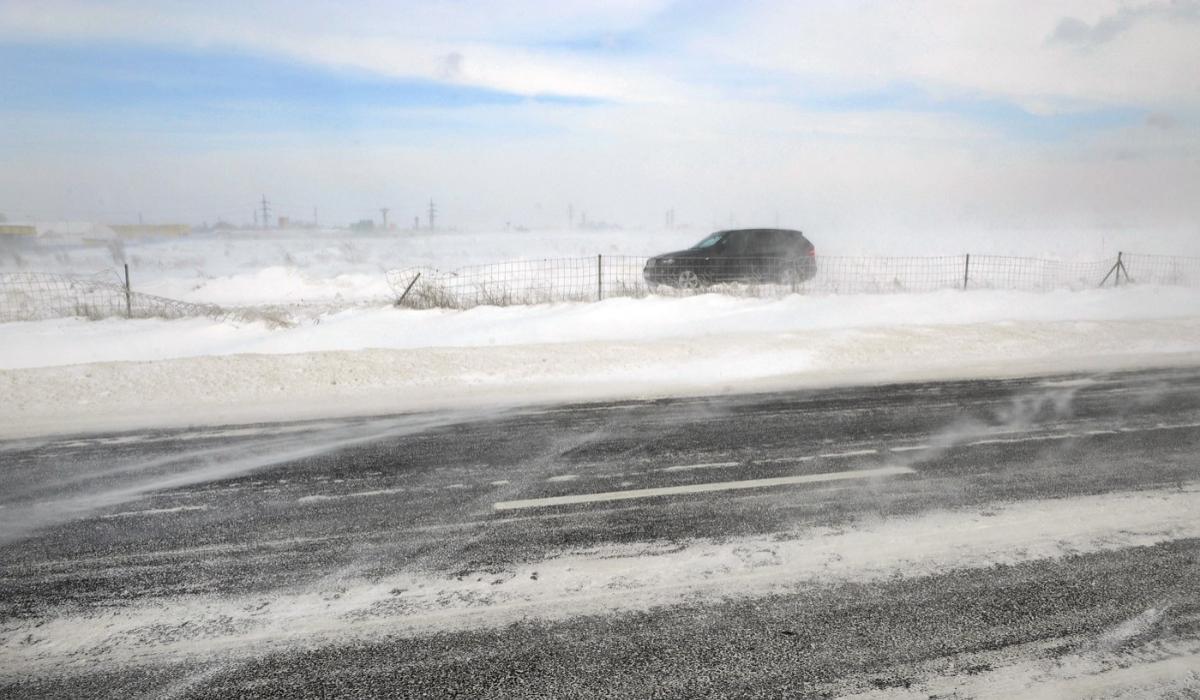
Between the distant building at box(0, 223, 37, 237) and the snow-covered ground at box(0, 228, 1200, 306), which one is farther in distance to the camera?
the distant building at box(0, 223, 37, 237)

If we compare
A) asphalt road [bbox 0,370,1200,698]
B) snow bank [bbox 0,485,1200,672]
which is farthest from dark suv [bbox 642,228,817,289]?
snow bank [bbox 0,485,1200,672]

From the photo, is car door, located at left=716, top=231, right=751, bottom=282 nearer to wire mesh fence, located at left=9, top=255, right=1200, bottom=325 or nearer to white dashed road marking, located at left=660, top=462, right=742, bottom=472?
wire mesh fence, located at left=9, top=255, right=1200, bottom=325

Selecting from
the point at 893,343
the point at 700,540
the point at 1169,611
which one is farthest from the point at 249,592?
the point at 893,343

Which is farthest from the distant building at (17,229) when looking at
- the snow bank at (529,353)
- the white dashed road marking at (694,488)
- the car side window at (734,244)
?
the white dashed road marking at (694,488)

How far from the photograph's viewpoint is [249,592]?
3.68 m

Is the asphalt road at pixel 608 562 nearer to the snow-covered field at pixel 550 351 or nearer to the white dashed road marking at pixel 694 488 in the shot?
the white dashed road marking at pixel 694 488

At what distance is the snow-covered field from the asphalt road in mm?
1717

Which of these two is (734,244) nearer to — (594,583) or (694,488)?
(694,488)

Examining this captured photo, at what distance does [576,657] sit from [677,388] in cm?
607

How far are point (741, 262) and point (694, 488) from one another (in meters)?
15.3

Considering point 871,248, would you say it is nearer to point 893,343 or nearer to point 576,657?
point 893,343

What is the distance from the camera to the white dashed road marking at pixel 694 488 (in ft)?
16.0

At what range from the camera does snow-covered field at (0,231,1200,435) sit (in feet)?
28.0

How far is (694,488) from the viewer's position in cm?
514
